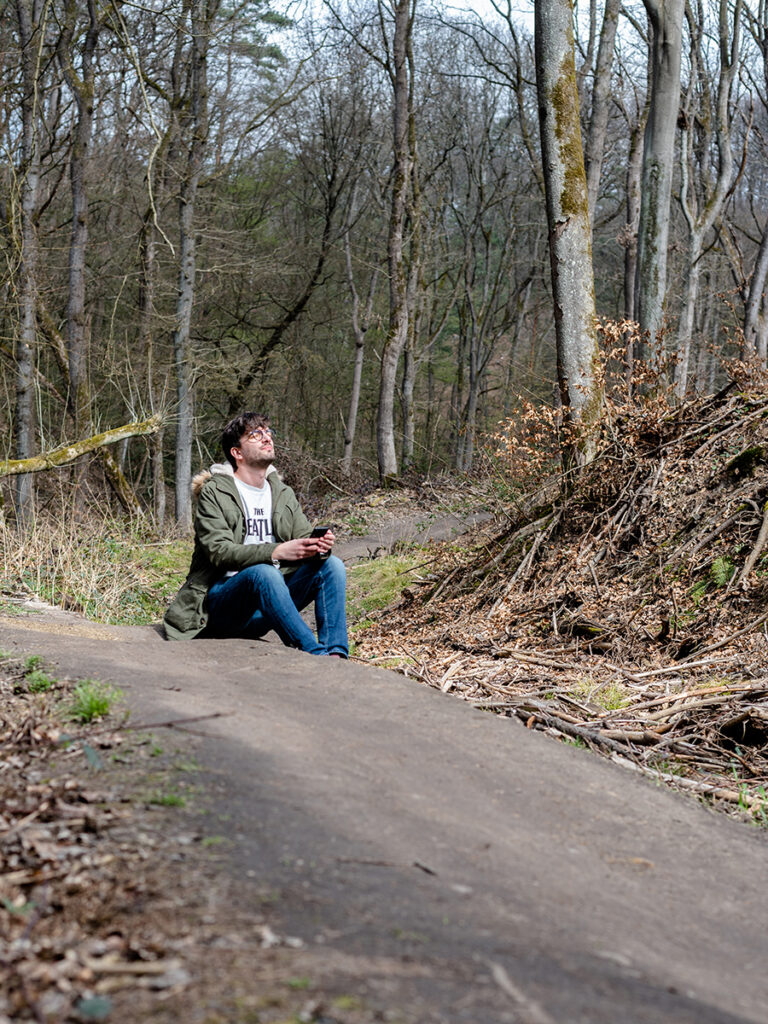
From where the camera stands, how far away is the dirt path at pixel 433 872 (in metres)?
1.99

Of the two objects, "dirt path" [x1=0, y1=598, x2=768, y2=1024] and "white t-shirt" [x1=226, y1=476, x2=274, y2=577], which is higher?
"white t-shirt" [x1=226, y1=476, x2=274, y2=577]

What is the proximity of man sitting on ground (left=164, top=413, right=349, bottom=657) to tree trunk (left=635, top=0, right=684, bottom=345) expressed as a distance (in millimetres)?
6192

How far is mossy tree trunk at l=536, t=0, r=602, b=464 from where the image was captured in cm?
880

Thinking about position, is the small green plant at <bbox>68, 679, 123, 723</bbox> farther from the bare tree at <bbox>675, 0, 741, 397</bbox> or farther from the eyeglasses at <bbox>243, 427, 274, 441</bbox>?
the bare tree at <bbox>675, 0, 741, 397</bbox>

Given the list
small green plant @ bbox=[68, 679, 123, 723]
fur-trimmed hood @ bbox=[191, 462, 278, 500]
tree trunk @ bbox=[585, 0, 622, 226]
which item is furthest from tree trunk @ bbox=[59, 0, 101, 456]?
small green plant @ bbox=[68, 679, 123, 723]

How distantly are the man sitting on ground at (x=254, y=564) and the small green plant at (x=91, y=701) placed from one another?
1.97m

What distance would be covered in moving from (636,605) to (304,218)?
24.9m

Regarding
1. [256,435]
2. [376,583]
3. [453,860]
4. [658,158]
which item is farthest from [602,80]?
[453,860]

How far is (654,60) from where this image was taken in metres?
11.4

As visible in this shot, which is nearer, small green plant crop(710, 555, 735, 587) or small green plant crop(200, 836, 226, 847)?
small green plant crop(200, 836, 226, 847)

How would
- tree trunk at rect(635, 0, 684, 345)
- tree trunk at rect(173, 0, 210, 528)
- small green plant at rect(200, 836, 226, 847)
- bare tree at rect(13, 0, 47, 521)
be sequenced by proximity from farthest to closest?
tree trunk at rect(173, 0, 210, 528)
bare tree at rect(13, 0, 47, 521)
tree trunk at rect(635, 0, 684, 345)
small green plant at rect(200, 836, 226, 847)

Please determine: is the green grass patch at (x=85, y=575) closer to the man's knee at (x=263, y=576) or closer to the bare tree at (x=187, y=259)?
the man's knee at (x=263, y=576)

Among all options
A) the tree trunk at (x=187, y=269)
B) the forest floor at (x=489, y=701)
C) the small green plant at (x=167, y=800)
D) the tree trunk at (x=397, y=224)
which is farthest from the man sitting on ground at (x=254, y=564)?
the tree trunk at (x=397, y=224)

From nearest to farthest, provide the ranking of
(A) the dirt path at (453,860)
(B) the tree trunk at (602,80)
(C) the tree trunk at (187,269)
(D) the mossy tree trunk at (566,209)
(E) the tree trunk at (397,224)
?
1. (A) the dirt path at (453,860)
2. (D) the mossy tree trunk at (566,209)
3. (B) the tree trunk at (602,80)
4. (C) the tree trunk at (187,269)
5. (E) the tree trunk at (397,224)
